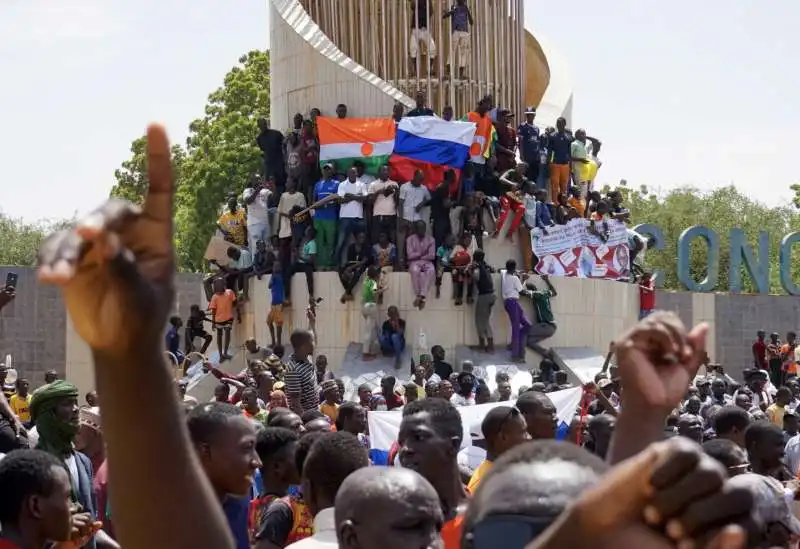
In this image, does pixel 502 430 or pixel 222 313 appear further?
pixel 222 313

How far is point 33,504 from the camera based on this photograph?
15.4 ft

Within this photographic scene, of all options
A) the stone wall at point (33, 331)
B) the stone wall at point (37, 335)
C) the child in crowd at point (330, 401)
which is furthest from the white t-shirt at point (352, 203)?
the child in crowd at point (330, 401)

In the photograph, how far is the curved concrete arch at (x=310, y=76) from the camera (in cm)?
2492

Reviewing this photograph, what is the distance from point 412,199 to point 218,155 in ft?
47.1

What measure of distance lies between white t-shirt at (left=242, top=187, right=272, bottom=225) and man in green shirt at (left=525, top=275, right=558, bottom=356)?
439 centimetres

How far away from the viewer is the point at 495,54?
2700 cm

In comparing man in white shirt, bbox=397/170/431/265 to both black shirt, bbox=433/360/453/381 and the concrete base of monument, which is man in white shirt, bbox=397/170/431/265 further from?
black shirt, bbox=433/360/453/381

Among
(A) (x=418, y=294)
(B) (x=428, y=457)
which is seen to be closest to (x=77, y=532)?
(B) (x=428, y=457)

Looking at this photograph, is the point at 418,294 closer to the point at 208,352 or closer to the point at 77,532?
the point at 208,352

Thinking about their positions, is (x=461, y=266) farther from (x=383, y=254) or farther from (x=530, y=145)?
(x=530, y=145)

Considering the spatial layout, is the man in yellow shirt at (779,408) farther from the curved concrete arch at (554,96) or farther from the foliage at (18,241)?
the foliage at (18,241)

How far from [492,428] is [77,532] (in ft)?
7.08

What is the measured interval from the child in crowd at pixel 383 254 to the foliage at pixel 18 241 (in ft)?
103

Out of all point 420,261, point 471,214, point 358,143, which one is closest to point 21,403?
point 420,261
